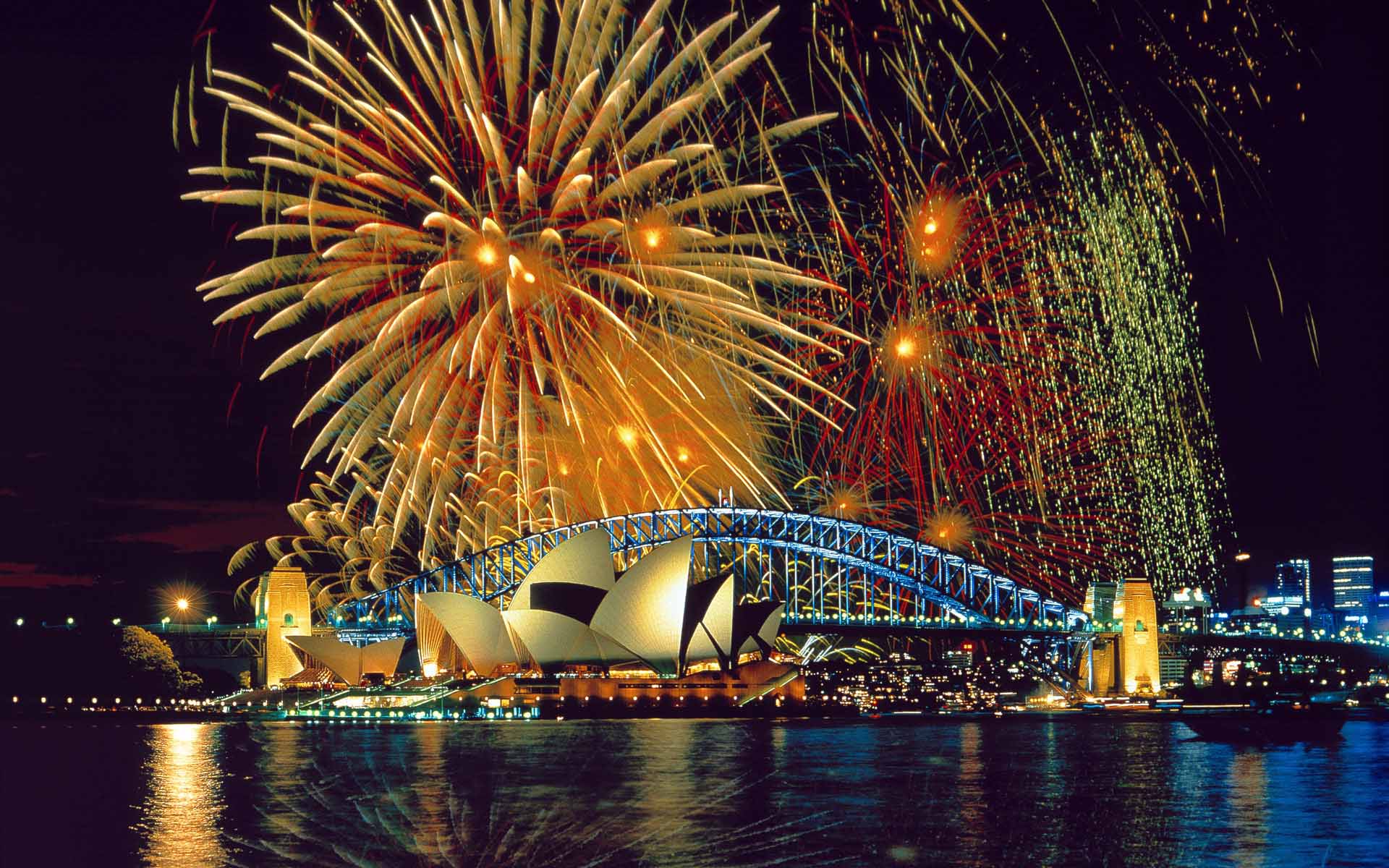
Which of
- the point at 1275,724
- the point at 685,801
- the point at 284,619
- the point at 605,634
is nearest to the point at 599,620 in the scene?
the point at 605,634

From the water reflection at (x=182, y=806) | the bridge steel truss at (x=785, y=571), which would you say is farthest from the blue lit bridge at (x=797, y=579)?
the water reflection at (x=182, y=806)

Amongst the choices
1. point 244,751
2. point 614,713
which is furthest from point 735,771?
point 614,713

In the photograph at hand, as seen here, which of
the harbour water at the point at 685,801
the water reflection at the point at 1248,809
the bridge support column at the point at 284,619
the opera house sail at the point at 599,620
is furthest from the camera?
the bridge support column at the point at 284,619

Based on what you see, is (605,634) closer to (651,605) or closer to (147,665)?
(651,605)

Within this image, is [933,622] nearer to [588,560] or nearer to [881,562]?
[881,562]

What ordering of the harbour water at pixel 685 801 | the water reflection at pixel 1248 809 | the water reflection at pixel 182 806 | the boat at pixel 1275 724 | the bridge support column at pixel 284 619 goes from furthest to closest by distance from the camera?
the bridge support column at pixel 284 619
the boat at pixel 1275 724
the water reflection at pixel 1248 809
the harbour water at pixel 685 801
the water reflection at pixel 182 806

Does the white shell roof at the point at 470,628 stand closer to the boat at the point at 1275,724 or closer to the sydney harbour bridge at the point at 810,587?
the sydney harbour bridge at the point at 810,587
